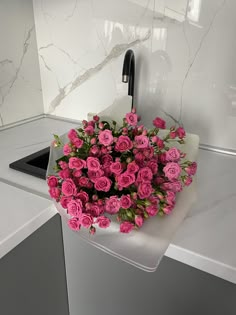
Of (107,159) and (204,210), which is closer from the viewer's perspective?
(107,159)

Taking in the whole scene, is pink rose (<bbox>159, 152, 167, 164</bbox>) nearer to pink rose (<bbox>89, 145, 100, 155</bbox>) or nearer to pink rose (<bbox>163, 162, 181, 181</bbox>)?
pink rose (<bbox>163, 162, 181, 181</bbox>)

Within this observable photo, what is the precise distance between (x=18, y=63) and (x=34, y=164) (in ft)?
2.07

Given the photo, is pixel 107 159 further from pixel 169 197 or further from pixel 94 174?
pixel 169 197

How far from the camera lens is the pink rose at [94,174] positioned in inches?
22.2

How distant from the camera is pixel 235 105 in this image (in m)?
0.99

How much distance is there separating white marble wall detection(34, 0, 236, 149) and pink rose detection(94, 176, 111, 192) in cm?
68

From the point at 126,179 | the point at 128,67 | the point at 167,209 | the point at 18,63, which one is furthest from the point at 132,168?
the point at 18,63

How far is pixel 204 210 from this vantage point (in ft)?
2.35

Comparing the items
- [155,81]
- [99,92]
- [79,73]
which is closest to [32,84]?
[79,73]

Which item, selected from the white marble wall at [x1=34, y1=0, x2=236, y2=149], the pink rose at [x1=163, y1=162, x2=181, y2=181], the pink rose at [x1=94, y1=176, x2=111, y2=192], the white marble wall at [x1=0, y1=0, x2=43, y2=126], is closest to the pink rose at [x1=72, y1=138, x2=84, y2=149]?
the pink rose at [x1=94, y1=176, x2=111, y2=192]

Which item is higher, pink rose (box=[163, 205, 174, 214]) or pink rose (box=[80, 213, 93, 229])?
pink rose (box=[80, 213, 93, 229])

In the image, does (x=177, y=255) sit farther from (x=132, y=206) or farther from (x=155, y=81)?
(x=155, y=81)

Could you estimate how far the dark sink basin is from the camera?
2.97ft

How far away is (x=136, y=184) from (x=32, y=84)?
3.69ft
